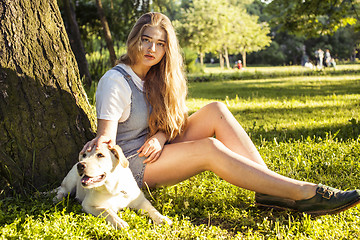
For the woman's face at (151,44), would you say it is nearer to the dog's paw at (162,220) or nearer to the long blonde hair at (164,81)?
the long blonde hair at (164,81)

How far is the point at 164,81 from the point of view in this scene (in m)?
3.16

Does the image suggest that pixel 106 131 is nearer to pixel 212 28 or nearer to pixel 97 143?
pixel 97 143

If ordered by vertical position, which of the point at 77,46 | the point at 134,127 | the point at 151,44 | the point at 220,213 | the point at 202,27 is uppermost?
the point at 202,27

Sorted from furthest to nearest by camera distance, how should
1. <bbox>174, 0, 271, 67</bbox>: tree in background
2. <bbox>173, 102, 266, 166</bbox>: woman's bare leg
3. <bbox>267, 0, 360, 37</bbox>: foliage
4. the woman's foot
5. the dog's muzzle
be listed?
<bbox>174, 0, 271, 67</bbox>: tree in background → <bbox>267, 0, 360, 37</bbox>: foliage → <bbox>173, 102, 266, 166</bbox>: woman's bare leg → the woman's foot → the dog's muzzle

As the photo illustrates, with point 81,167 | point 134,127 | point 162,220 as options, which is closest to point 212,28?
point 134,127

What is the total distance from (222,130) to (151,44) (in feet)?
3.22

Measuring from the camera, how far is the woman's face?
9.85 feet

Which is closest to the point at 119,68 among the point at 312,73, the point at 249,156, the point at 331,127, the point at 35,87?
the point at 35,87

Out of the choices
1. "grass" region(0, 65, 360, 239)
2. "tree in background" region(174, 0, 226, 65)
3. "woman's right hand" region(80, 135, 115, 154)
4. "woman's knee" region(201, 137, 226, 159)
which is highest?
"tree in background" region(174, 0, 226, 65)

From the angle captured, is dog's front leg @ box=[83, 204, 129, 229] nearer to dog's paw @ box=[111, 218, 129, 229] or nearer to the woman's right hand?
dog's paw @ box=[111, 218, 129, 229]

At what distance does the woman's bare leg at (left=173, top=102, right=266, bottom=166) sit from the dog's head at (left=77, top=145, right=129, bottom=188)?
0.90 metres

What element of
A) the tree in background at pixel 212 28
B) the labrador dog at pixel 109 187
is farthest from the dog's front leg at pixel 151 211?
the tree in background at pixel 212 28

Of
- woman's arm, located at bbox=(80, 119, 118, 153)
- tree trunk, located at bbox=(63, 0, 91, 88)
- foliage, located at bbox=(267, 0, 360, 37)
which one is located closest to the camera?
woman's arm, located at bbox=(80, 119, 118, 153)

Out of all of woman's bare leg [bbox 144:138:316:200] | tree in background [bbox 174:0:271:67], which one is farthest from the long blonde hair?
tree in background [bbox 174:0:271:67]
